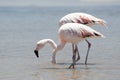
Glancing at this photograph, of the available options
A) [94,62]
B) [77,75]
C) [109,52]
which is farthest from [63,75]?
[109,52]

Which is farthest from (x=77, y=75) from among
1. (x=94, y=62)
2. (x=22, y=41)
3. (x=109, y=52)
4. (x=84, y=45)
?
(x=22, y=41)

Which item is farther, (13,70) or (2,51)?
(2,51)

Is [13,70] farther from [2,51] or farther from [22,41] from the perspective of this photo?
[22,41]

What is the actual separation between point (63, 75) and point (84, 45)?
18.2 ft

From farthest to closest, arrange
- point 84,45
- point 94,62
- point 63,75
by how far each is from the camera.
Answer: point 84,45 < point 94,62 < point 63,75

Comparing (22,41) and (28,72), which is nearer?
(28,72)

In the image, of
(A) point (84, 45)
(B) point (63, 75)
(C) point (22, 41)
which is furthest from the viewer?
(C) point (22, 41)

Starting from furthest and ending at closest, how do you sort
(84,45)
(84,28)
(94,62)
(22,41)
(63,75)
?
(22,41) < (84,45) < (94,62) < (84,28) < (63,75)

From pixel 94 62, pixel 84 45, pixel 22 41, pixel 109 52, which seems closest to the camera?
pixel 94 62

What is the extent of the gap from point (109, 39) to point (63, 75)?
24.7 ft

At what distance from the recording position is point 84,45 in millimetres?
16328

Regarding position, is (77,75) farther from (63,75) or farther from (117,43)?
(117,43)

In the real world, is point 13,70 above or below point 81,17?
below

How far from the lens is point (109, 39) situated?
18.1 metres
